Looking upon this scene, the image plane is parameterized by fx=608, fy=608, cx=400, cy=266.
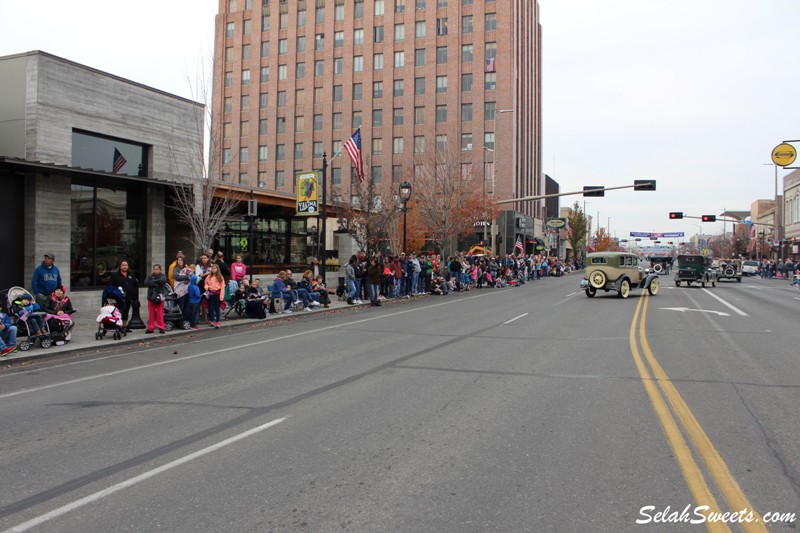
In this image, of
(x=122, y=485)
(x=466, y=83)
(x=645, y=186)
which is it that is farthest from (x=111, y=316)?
(x=466, y=83)

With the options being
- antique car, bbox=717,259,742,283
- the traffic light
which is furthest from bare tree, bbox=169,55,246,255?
antique car, bbox=717,259,742,283

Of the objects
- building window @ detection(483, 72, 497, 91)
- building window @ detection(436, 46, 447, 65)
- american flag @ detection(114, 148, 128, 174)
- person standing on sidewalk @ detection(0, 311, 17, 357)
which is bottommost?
person standing on sidewalk @ detection(0, 311, 17, 357)

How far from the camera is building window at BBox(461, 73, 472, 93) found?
198ft

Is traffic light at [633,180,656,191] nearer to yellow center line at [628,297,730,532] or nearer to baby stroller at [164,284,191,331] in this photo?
baby stroller at [164,284,191,331]

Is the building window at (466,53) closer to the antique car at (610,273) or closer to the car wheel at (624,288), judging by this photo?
the antique car at (610,273)

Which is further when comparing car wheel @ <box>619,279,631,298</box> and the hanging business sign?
car wheel @ <box>619,279,631,298</box>

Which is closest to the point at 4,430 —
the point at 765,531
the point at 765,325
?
the point at 765,531

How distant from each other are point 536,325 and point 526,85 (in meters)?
58.7

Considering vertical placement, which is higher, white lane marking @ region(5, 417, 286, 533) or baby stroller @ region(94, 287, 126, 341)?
baby stroller @ region(94, 287, 126, 341)

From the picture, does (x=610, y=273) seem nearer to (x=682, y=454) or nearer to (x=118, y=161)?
(x=118, y=161)

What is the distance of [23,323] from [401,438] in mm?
9130

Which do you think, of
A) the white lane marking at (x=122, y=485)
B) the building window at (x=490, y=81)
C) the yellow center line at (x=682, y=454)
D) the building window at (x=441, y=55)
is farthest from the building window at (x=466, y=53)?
the white lane marking at (x=122, y=485)

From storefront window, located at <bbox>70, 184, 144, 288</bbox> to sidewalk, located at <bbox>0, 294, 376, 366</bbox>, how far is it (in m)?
1.39

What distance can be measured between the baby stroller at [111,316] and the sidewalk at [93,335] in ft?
0.45
